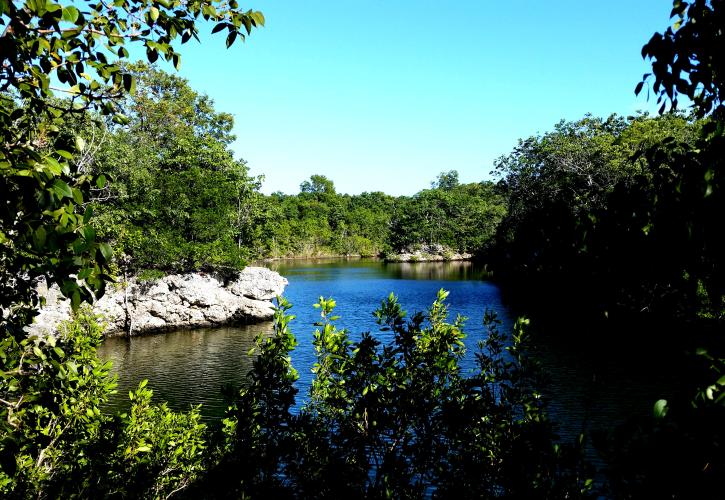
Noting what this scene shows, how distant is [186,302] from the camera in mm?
37812

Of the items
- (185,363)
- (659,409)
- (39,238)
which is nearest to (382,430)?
(659,409)

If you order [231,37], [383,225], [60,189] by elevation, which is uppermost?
[383,225]

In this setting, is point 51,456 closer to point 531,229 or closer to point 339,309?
point 531,229

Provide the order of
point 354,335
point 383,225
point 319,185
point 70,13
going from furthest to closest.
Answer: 1. point 319,185
2. point 383,225
3. point 354,335
4. point 70,13

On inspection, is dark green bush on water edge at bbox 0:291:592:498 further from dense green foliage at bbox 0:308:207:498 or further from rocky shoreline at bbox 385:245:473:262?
rocky shoreline at bbox 385:245:473:262

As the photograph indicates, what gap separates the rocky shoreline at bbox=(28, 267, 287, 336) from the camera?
35281 mm

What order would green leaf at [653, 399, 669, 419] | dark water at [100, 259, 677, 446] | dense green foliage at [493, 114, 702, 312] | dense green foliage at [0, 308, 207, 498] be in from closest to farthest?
green leaf at [653, 399, 669, 419]
dense green foliage at [493, 114, 702, 312]
dense green foliage at [0, 308, 207, 498]
dark water at [100, 259, 677, 446]

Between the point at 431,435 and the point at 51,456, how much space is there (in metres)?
5.10

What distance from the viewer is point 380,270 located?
8394cm

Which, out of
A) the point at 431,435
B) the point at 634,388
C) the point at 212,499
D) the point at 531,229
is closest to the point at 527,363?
the point at 431,435

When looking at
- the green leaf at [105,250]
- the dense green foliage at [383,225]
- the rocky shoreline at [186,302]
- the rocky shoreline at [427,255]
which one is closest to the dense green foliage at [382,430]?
the green leaf at [105,250]

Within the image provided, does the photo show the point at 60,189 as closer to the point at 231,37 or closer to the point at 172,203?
the point at 231,37

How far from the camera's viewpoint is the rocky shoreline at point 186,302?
35.3 metres

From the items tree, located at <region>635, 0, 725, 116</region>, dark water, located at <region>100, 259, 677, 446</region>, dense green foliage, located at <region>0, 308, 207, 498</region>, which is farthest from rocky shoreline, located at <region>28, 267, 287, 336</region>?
tree, located at <region>635, 0, 725, 116</region>
